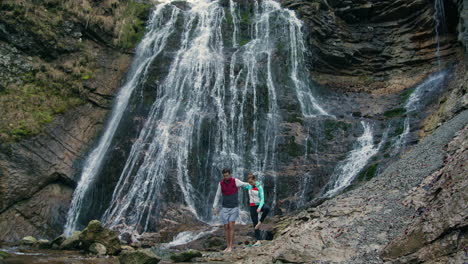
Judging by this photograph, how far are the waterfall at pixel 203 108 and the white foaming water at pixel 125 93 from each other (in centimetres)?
6

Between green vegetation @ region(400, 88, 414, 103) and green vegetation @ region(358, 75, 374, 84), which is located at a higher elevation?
green vegetation @ region(358, 75, 374, 84)

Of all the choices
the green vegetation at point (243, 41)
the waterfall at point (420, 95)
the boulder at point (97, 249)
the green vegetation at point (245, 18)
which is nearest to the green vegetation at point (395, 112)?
the waterfall at point (420, 95)

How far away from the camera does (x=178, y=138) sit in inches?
676

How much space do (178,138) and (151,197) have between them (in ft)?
10.1

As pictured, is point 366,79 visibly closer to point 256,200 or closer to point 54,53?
point 256,200

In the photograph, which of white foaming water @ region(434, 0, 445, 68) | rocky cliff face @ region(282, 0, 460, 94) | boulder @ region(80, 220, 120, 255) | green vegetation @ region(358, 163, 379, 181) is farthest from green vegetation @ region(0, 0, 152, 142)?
white foaming water @ region(434, 0, 445, 68)

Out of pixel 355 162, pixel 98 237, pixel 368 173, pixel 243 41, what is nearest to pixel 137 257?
pixel 98 237

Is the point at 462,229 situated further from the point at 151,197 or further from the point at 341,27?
the point at 341,27

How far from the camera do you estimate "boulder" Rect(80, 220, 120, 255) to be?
9961 millimetres

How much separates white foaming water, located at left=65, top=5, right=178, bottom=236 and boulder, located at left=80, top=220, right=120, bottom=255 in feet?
19.6

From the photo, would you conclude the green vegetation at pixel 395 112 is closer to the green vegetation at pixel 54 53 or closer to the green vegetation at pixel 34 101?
the green vegetation at pixel 54 53

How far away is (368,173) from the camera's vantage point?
13977 mm

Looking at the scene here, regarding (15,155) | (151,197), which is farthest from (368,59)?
(15,155)

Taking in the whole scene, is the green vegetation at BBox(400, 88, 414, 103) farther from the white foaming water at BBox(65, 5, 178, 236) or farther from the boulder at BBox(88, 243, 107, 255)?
the boulder at BBox(88, 243, 107, 255)
